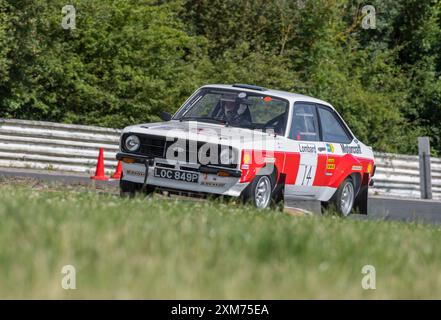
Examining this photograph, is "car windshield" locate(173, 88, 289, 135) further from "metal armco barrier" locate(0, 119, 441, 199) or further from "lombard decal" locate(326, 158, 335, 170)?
"metal armco barrier" locate(0, 119, 441, 199)

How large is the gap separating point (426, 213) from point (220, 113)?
6.67m

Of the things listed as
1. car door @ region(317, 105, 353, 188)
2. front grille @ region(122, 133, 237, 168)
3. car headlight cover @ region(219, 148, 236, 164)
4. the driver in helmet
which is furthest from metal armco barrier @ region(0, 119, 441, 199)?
car headlight cover @ region(219, 148, 236, 164)

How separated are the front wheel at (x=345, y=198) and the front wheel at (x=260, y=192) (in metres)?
1.98

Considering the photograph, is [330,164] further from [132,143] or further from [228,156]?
[132,143]

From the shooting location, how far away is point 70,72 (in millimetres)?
24219

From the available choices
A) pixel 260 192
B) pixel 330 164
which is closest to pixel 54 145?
pixel 330 164

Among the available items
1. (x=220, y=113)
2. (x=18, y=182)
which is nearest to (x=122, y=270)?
(x=220, y=113)

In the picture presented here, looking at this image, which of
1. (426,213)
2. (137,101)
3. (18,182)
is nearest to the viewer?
(18,182)

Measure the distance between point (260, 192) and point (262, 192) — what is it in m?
0.07

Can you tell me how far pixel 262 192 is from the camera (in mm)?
13281

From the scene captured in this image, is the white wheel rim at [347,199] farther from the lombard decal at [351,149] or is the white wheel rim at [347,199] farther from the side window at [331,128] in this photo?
the side window at [331,128]

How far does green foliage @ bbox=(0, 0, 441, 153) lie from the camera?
78.6 ft
